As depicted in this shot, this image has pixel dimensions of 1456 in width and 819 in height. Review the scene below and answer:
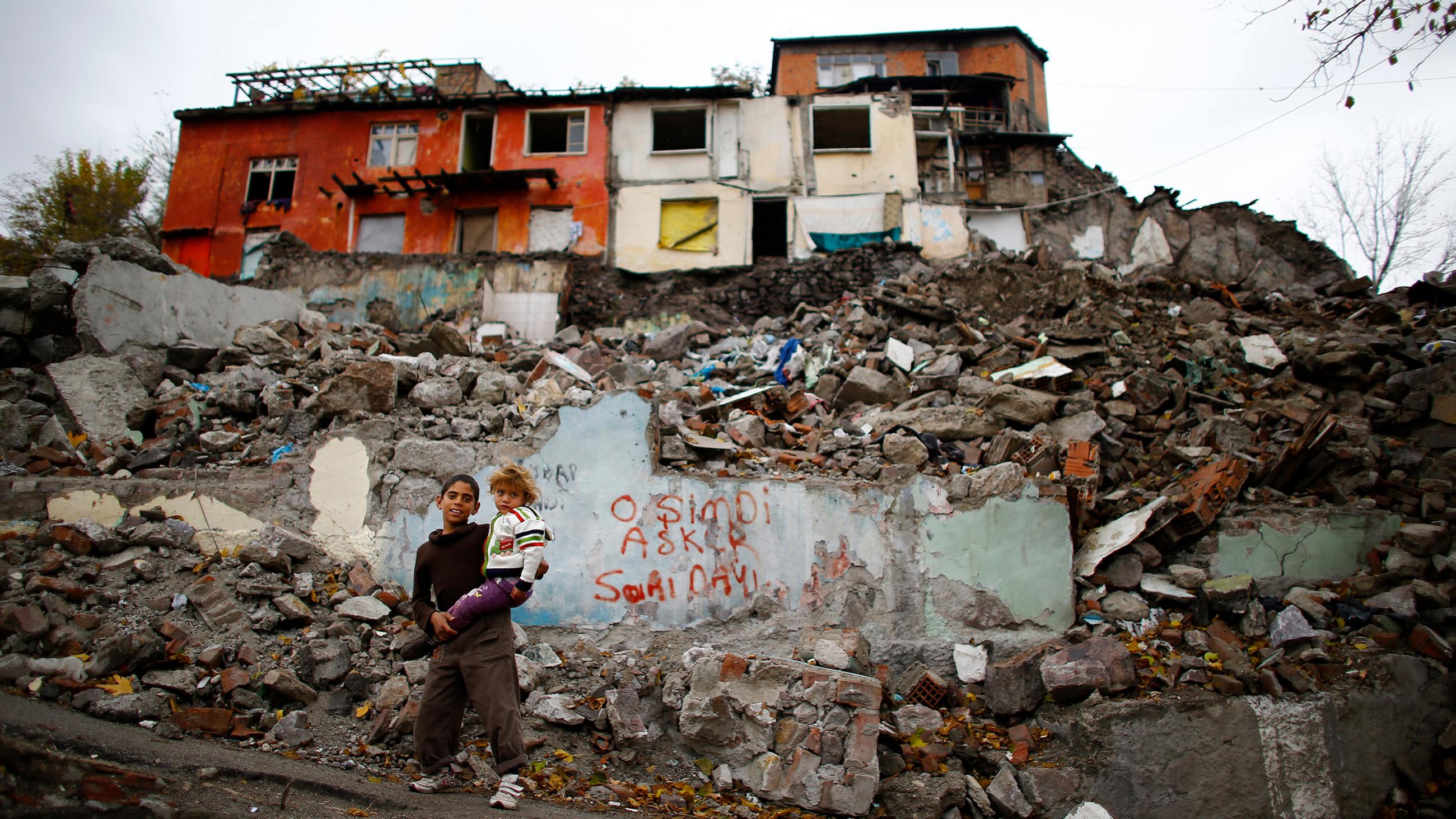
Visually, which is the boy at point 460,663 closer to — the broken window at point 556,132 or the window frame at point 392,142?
the broken window at point 556,132

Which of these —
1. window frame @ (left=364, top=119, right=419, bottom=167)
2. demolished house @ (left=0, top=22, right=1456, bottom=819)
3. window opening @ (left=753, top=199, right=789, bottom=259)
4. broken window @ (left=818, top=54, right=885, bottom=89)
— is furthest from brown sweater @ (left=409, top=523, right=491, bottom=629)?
broken window @ (left=818, top=54, right=885, bottom=89)

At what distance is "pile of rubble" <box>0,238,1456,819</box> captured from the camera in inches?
159

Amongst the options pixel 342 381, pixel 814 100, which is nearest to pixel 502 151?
pixel 814 100

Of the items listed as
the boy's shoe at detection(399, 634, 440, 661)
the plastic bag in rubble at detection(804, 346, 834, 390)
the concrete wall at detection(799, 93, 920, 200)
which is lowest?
the boy's shoe at detection(399, 634, 440, 661)

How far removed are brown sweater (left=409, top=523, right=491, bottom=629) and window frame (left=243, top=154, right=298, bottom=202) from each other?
18.8 metres

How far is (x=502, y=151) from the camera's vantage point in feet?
59.2

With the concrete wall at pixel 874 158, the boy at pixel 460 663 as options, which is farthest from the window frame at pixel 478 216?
the boy at pixel 460 663

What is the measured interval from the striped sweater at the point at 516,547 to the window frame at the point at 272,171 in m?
19.0

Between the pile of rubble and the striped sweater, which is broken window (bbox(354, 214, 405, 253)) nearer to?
the pile of rubble

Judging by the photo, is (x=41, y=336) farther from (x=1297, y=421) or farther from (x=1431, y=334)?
(x=1431, y=334)

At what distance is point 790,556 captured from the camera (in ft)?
17.4

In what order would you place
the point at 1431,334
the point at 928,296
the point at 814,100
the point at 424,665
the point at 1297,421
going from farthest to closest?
1. the point at 814,100
2. the point at 928,296
3. the point at 1431,334
4. the point at 1297,421
5. the point at 424,665

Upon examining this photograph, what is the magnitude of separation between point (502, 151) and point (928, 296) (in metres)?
11.7

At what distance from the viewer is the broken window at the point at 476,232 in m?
17.8
